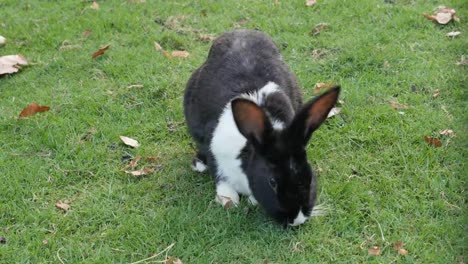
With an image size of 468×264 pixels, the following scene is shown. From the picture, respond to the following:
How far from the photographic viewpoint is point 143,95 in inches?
187

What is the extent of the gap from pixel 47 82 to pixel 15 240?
1967mm

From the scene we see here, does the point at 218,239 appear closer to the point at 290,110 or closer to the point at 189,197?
the point at 189,197

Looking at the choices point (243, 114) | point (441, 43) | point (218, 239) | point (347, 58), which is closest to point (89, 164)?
point (218, 239)

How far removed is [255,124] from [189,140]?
1.24m

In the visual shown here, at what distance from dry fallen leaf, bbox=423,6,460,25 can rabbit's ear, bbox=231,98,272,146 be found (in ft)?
9.83

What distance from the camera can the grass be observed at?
130 inches

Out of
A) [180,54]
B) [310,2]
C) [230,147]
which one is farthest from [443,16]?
[230,147]

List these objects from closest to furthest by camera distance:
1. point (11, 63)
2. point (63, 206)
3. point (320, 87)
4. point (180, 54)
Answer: point (63, 206)
point (320, 87)
point (11, 63)
point (180, 54)

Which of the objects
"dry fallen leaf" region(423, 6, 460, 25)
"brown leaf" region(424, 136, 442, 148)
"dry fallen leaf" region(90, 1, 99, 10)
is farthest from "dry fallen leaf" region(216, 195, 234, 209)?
"dry fallen leaf" region(90, 1, 99, 10)

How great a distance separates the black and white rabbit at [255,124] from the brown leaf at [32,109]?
1.23 metres

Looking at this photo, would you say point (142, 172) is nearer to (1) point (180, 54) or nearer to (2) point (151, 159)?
(2) point (151, 159)

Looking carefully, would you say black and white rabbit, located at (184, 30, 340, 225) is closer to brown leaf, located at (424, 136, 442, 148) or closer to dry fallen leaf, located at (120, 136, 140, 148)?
dry fallen leaf, located at (120, 136, 140, 148)

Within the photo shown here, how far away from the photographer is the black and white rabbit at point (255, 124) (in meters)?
3.04

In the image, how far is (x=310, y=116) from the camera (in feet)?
10.0
